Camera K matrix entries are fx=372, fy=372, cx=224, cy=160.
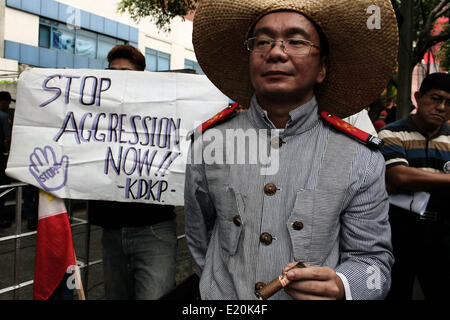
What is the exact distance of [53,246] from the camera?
2670 mm

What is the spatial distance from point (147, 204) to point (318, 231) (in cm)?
156

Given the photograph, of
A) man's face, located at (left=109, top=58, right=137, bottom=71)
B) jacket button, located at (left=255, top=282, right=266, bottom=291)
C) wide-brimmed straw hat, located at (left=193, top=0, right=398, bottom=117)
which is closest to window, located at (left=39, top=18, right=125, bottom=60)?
man's face, located at (left=109, top=58, right=137, bottom=71)

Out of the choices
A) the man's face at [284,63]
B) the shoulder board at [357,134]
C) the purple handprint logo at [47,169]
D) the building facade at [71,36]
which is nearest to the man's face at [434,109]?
the shoulder board at [357,134]

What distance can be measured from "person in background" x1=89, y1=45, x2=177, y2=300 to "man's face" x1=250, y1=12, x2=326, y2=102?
57.5 inches

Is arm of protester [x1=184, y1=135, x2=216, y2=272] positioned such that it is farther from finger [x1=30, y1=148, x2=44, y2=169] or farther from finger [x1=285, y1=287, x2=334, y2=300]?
finger [x1=30, y1=148, x2=44, y2=169]

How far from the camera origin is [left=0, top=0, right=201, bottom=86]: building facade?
1950 cm

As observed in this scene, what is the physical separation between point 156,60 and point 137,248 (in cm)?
2571

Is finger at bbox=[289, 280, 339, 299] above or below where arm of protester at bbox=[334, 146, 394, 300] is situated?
below

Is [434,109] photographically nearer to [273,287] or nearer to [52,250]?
[273,287]

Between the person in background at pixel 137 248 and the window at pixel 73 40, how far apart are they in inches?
872

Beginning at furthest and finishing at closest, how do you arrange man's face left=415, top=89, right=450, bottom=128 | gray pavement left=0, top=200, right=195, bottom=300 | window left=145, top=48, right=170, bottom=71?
window left=145, top=48, right=170, bottom=71, gray pavement left=0, top=200, right=195, bottom=300, man's face left=415, top=89, right=450, bottom=128

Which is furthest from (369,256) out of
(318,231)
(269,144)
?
(269,144)

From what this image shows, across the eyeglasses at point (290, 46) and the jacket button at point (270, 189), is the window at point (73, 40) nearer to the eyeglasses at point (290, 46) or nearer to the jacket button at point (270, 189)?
the eyeglasses at point (290, 46)
